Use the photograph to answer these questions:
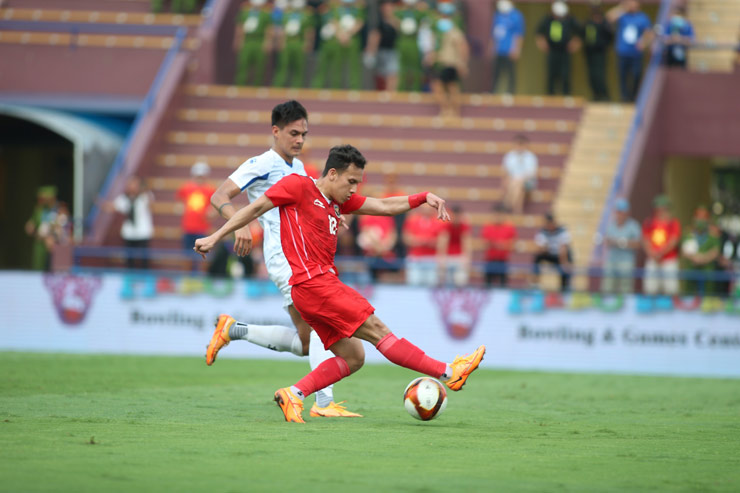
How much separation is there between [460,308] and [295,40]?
9055 mm

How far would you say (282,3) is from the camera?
25453 mm

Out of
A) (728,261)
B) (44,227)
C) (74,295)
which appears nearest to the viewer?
(74,295)

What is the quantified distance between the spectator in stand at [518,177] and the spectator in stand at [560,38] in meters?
3.15

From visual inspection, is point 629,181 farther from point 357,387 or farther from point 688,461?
point 688,461

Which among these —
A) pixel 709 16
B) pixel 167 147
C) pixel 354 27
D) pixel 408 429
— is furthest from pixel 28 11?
pixel 408 429

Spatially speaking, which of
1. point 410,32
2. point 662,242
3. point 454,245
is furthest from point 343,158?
point 410,32

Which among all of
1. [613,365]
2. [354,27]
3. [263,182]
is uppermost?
[354,27]

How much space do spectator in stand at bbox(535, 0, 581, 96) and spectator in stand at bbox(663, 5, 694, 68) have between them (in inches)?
69.5

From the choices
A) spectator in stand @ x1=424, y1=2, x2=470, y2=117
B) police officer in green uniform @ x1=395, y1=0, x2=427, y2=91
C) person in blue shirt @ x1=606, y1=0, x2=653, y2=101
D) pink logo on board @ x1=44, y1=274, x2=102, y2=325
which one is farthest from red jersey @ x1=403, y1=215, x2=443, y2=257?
person in blue shirt @ x1=606, y1=0, x2=653, y2=101

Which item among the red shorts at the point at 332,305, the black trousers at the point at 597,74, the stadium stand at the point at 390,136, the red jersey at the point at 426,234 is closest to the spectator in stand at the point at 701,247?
the stadium stand at the point at 390,136

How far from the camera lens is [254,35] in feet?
81.9

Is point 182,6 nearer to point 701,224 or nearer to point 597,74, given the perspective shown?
point 597,74

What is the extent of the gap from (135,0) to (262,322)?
12508 mm

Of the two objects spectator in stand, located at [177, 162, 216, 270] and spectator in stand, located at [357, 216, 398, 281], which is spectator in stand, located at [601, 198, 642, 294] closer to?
spectator in stand, located at [357, 216, 398, 281]
